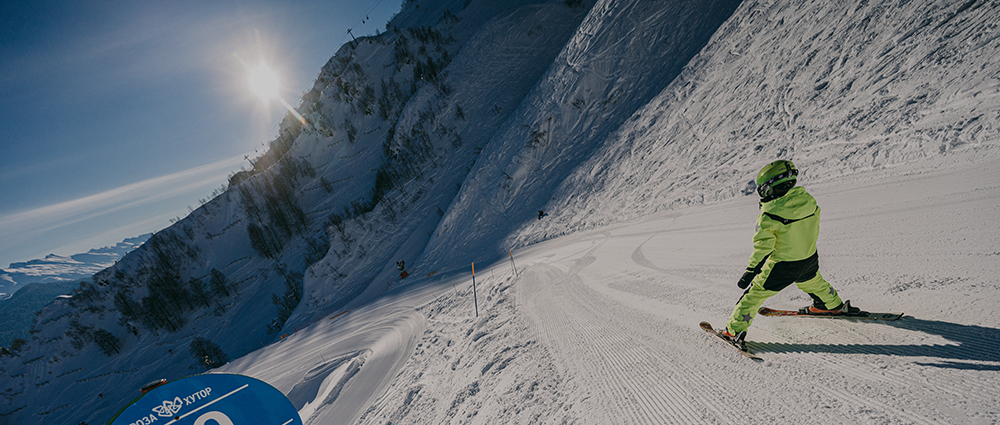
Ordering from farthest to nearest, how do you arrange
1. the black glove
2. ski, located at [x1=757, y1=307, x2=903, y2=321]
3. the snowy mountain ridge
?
the snowy mountain ridge, the black glove, ski, located at [x1=757, y1=307, x2=903, y2=321]

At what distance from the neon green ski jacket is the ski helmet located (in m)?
0.07

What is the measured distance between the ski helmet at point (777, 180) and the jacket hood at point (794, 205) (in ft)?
0.24

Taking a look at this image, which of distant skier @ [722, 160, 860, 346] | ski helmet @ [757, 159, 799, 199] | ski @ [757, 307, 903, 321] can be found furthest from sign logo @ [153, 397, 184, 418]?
ski @ [757, 307, 903, 321]

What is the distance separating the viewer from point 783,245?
10.4 ft

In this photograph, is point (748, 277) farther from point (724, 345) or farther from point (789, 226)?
point (724, 345)

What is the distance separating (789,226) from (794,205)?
8.4 inches

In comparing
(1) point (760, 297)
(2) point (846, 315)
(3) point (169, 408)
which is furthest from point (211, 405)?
(2) point (846, 315)

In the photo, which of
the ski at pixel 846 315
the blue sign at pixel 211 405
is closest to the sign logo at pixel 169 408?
the blue sign at pixel 211 405

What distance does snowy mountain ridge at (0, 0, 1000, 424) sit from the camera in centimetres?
482

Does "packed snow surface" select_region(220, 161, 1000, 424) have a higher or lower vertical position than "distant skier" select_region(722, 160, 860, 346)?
lower

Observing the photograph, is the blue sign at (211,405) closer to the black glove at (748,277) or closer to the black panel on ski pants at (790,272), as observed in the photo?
the black glove at (748,277)

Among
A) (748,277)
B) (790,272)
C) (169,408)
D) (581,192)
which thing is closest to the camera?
(169,408)

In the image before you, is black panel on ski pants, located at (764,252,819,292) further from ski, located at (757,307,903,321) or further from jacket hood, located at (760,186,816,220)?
ski, located at (757,307,903,321)

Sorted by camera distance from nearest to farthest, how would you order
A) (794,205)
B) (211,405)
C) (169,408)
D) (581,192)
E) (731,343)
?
(169,408), (211,405), (794,205), (731,343), (581,192)
